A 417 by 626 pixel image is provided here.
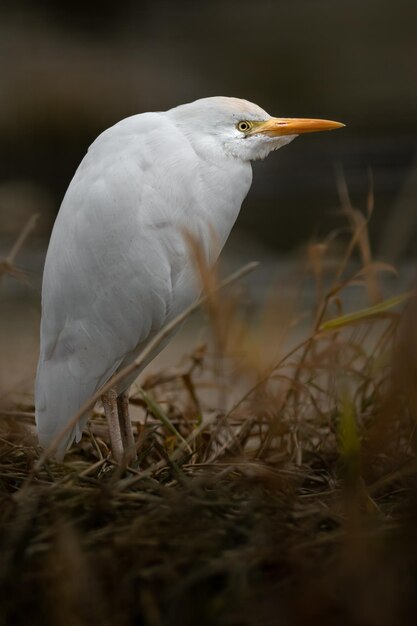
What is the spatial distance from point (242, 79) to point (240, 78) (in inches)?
0.6

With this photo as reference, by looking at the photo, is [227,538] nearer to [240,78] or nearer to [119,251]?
[119,251]

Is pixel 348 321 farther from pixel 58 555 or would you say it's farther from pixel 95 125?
pixel 95 125

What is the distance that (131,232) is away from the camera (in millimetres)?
1161

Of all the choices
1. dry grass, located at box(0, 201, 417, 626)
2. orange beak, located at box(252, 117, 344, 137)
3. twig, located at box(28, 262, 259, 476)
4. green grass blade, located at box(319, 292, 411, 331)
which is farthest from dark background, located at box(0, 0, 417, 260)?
twig, located at box(28, 262, 259, 476)

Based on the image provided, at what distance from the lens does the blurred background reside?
4219mm

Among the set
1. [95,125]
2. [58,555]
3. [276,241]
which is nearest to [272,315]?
[58,555]

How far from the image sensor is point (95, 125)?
4.27 meters

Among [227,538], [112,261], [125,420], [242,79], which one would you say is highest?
[242,79]

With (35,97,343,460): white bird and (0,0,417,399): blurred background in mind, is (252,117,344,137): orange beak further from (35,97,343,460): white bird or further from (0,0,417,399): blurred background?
(0,0,417,399): blurred background

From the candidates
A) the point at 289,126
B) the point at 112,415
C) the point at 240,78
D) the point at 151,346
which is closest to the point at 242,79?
the point at 240,78

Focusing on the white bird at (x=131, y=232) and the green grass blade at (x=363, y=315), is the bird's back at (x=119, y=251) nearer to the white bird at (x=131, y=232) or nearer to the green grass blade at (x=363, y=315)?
the white bird at (x=131, y=232)

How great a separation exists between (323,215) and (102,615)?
309 cm

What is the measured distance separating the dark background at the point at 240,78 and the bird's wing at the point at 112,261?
8.42 ft

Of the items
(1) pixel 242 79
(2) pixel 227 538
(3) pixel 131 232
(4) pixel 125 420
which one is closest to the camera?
(2) pixel 227 538
